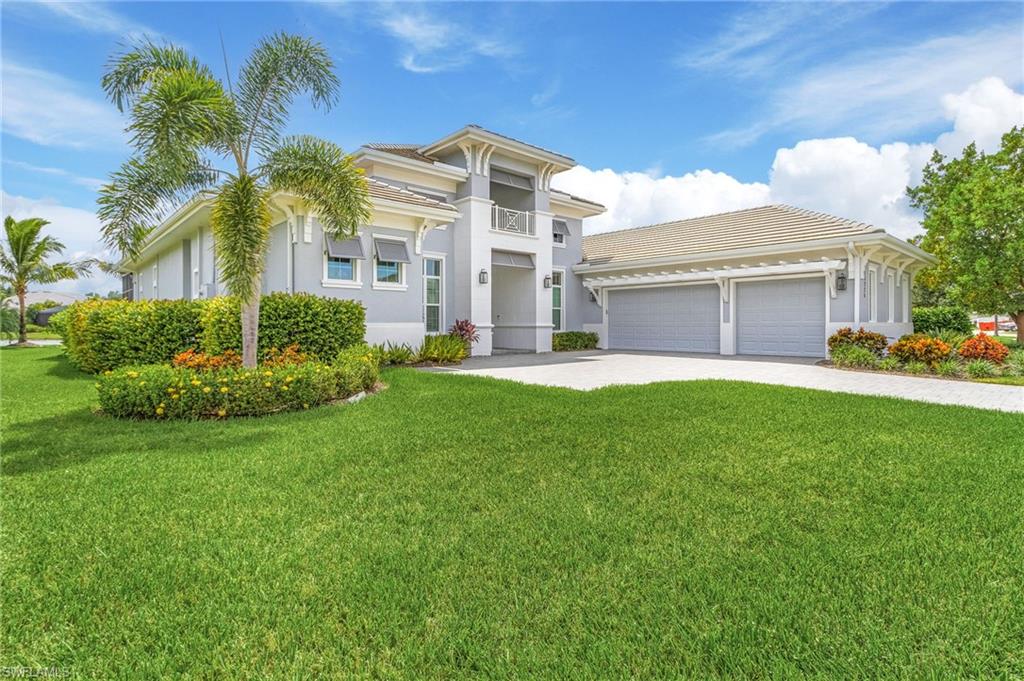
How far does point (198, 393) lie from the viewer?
281 inches

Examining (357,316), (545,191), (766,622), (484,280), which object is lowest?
(766,622)

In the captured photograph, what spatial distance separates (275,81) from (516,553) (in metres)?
9.35

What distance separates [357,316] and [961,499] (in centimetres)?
1066

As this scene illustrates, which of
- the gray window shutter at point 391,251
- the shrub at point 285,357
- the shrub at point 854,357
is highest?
the gray window shutter at point 391,251

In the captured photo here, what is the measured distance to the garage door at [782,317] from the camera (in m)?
16.7

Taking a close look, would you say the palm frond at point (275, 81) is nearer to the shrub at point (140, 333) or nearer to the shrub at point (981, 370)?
the shrub at point (140, 333)

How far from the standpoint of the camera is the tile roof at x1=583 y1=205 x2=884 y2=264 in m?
17.0

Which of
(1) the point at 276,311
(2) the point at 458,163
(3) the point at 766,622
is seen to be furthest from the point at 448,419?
(2) the point at 458,163

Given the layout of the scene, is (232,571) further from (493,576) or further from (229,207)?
(229,207)

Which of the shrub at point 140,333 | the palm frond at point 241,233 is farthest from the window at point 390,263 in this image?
the palm frond at point 241,233

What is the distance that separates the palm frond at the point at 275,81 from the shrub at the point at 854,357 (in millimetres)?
14171

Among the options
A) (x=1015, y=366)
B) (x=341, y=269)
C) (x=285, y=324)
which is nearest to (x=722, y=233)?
(x=1015, y=366)

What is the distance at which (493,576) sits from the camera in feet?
9.72

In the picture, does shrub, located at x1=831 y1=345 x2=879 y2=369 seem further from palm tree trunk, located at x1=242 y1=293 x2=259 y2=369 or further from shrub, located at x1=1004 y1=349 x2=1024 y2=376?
palm tree trunk, located at x1=242 y1=293 x2=259 y2=369
